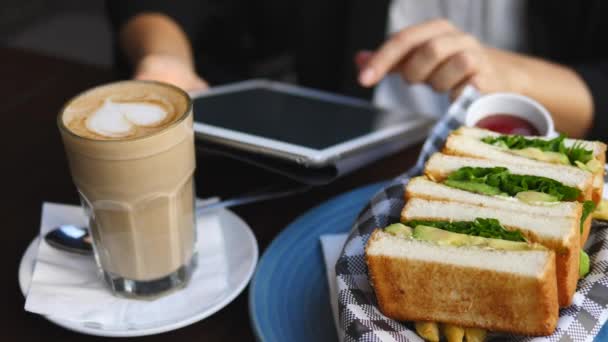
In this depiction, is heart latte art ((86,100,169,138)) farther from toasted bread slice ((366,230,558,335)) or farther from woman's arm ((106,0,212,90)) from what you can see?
woman's arm ((106,0,212,90))

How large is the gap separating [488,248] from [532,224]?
0.07 metres

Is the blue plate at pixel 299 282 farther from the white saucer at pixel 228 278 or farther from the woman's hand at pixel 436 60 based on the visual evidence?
the woman's hand at pixel 436 60

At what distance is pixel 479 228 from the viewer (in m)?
0.72

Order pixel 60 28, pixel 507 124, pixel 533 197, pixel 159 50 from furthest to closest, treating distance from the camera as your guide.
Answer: pixel 60 28 → pixel 159 50 → pixel 507 124 → pixel 533 197

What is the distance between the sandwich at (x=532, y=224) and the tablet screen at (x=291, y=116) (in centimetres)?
23

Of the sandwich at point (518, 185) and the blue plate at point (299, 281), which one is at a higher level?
the sandwich at point (518, 185)

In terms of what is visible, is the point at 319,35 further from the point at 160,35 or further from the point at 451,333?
the point at 451,333

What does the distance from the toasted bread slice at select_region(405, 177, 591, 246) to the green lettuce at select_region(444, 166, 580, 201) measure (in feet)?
0.04

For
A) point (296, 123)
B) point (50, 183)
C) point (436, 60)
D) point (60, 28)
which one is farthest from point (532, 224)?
point (60, 28)

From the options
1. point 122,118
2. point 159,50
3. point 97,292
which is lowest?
point 97,292

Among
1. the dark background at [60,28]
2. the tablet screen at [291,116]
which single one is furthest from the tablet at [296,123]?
the dark background at [60,28]

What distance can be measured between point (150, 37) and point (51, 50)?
Result: 5.10 feet

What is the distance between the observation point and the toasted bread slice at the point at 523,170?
2.55 ft

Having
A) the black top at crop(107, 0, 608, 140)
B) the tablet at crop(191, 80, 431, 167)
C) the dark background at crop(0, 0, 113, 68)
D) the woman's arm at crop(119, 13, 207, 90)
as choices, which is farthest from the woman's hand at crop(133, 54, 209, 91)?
the dark background at crop(0, 0, 113, 68)
